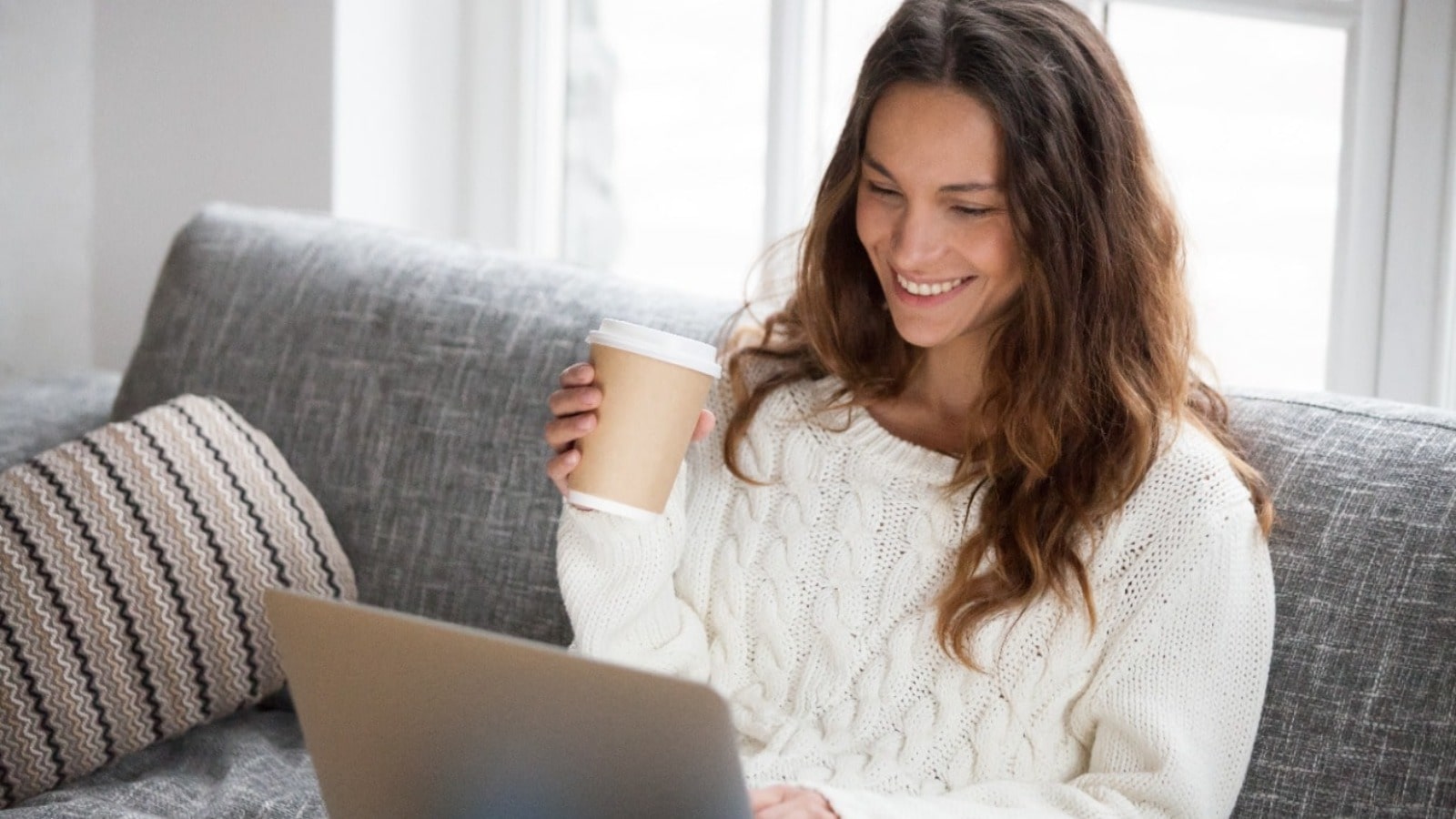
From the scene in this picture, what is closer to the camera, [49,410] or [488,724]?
[488,724]

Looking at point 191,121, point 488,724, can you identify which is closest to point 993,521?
point 488,724

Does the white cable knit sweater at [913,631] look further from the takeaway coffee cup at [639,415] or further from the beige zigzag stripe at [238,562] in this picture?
the beige zigzag stripe at [238,562]

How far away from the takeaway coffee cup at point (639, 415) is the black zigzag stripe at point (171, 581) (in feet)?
1.90

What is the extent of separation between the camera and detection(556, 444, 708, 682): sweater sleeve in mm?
1474

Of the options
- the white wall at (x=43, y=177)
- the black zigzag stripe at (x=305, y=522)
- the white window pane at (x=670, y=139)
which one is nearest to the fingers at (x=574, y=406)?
the black zigzag stripe at (x=305, y=522)

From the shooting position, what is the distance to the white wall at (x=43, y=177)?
2588 millimetres

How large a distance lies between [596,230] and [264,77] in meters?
0.63

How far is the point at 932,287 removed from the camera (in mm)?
1429

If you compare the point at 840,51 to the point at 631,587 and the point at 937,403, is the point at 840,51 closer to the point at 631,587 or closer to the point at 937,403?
the point at 937,403

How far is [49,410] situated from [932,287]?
4.23 ft

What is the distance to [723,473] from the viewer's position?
5.30ft

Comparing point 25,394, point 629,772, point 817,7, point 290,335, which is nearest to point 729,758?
point 629,772

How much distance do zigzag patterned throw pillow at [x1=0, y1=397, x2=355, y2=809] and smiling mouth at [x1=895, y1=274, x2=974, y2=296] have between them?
761 millimetres

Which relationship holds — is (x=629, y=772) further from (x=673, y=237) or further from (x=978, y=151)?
(x=673, y=237)
